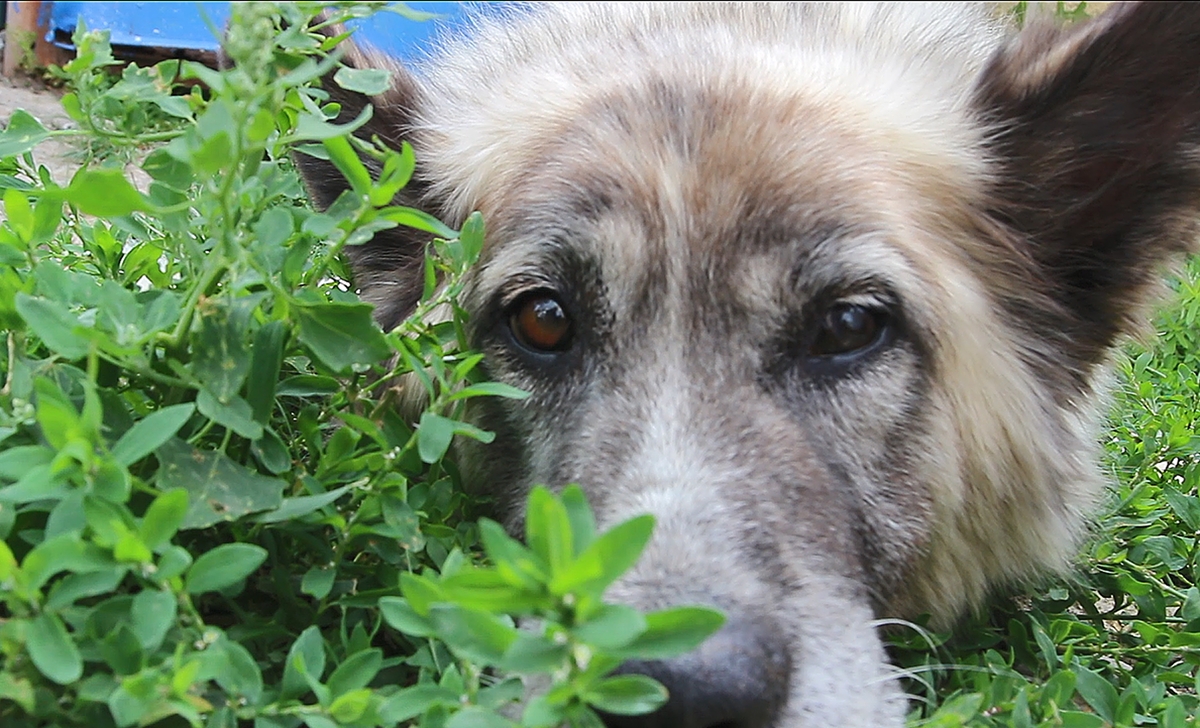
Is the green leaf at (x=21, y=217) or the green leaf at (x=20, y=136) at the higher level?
the green leaf at (x=20, y=136)

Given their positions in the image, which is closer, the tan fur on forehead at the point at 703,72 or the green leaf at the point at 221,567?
the green leaf at the point at 221,567

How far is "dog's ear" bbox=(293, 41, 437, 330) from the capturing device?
2965 millimetres

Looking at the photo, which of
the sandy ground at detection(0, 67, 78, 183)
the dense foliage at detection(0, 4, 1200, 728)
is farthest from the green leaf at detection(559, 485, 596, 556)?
the sandy ground at detection(0, 67, 78, 183)

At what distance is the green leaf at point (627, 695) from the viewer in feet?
4.12

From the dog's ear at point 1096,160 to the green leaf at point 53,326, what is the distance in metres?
2.10

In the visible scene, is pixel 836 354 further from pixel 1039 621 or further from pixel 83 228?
pixel 83 228

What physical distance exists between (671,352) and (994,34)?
A: 1973mm

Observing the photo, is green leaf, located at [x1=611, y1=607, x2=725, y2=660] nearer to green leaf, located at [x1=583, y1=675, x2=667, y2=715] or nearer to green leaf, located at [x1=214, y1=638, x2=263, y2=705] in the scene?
green leaf, located at [x1=583, y1=675, x2=667, y2=715]

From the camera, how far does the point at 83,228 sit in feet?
9.45

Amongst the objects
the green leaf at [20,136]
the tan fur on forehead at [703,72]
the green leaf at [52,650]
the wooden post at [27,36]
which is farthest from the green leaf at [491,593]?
the wooden post at [27,36]

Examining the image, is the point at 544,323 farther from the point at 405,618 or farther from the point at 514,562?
the point at 514,562

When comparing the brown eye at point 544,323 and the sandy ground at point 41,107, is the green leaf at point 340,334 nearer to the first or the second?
the brown eye at point 544,323

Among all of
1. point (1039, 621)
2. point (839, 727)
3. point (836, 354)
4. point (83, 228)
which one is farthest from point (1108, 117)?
point (83, 228)

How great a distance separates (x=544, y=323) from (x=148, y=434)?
1.14 metres
